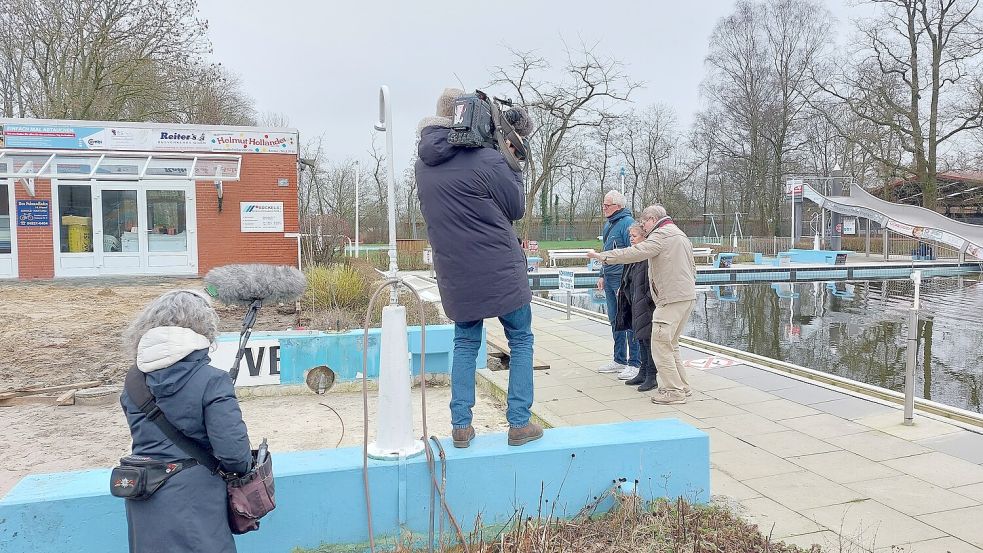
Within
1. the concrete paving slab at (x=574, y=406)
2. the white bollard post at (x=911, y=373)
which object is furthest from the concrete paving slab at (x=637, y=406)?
the white bollard post at (x=911, y=373)

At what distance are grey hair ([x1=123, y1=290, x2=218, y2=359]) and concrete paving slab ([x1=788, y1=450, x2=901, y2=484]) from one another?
11.5 feet

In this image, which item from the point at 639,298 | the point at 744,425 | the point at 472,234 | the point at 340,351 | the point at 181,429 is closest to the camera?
the point at 181,429

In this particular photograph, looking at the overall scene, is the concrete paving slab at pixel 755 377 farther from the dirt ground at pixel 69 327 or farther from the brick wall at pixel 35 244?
the brick wall at pixel 35 244

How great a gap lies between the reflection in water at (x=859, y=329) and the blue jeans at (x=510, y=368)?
17.7 feet

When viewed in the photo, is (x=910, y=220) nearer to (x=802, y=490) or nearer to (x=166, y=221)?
(x=166, y=221)

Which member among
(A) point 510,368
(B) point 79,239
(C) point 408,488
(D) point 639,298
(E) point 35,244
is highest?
(B) point 79,239

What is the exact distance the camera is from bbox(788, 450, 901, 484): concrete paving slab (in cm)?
385

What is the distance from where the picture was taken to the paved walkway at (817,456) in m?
3.18

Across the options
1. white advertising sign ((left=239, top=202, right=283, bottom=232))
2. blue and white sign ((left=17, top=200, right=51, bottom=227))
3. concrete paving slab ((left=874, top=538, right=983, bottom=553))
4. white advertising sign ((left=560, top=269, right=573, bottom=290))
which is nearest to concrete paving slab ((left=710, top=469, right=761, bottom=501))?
concrete paving slab ((left=874, top=538, right=983, bottom=553))

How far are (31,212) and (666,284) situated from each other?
644 inches

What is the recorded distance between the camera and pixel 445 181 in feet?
9.89

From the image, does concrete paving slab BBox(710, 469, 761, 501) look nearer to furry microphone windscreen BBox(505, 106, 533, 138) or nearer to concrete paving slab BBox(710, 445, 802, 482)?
concrete paving slab BBox(710, 445, 802, 482)

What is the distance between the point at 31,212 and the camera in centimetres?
1582

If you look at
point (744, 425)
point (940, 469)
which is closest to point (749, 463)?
point (744, 425)
